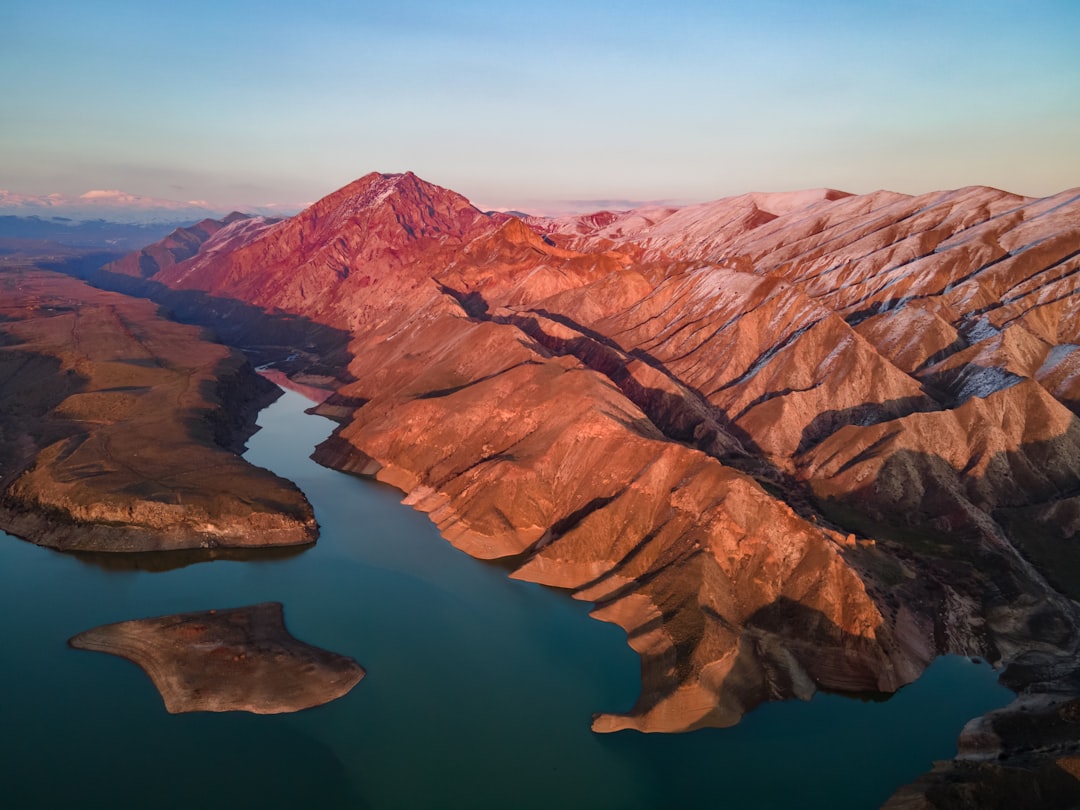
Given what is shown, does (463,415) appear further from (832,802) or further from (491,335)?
(832,802)

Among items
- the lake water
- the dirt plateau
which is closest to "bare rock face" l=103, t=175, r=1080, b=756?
the dirt plateau

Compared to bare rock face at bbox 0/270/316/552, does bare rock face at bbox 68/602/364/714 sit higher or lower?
lower

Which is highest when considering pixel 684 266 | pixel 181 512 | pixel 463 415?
pixel 684 266

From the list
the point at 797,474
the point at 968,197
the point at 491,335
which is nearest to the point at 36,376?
A: the point at 491,335

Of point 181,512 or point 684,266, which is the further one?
point 684,266

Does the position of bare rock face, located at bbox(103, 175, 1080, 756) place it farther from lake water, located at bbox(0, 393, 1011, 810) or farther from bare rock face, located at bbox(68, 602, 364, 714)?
bare rock face, located at bbox(68, 602, 364, 714)

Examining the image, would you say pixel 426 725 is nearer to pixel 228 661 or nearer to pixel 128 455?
pixel 228 661

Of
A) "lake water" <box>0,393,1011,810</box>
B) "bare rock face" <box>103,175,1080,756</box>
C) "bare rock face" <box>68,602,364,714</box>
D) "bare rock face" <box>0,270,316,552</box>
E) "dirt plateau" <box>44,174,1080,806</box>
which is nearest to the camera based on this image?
"lake water" <box>0,393,1011,810</box>
